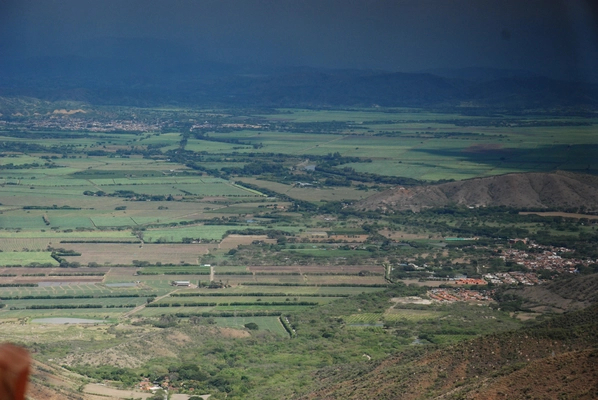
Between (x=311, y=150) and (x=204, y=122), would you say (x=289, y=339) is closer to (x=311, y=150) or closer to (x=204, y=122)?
(x=311, y=150)

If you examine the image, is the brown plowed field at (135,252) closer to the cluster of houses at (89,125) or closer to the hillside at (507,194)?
the hillside at (507,194)

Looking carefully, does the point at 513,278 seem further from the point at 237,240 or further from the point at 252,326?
the point at 237,240

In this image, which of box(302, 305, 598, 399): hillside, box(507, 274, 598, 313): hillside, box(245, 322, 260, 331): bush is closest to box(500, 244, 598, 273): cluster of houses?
box(507, 274, 598, 313): hillside

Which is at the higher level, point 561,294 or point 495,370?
point 495,370

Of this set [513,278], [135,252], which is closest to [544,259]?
[513,278]

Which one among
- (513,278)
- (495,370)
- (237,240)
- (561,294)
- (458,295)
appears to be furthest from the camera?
(237,240)

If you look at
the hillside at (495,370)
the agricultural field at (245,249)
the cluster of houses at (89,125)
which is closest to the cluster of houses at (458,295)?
the agricultural field at (245,249)
